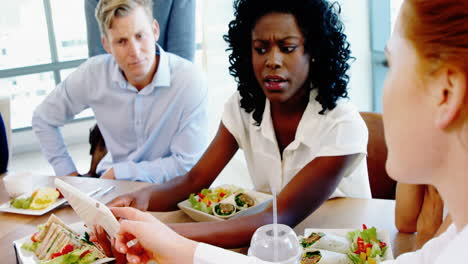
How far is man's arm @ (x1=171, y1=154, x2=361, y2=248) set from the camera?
1.53 meters

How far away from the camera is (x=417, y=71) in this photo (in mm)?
672

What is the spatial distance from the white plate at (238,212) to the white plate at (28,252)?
322mm

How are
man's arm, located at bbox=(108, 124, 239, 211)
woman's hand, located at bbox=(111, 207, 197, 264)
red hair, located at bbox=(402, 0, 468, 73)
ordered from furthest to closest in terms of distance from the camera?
1. man's arm, located at bbox=(108, 124, 239, 211)
2. woman's hand, located at bbox=(111, 207, 197, 264)
3. red hair, located at bbox=(402, 0, 468, 73)

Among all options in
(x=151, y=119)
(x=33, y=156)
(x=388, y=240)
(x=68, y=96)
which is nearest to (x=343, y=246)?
(x=388, y=240)

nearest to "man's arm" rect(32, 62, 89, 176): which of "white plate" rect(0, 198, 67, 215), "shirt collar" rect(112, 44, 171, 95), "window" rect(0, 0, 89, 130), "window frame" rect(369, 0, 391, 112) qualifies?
"shirt collar" rect(112, 44, 171, 95)

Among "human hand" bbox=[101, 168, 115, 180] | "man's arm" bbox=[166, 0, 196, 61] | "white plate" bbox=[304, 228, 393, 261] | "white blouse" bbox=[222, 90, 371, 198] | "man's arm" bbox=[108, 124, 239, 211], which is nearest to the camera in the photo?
"white plate" bbox=[304, 228, 393, 261]

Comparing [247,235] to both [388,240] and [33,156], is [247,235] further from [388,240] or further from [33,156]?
[33,156]

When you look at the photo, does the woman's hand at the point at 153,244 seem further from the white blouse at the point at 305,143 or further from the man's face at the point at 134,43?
the man's face at the point at 134,43

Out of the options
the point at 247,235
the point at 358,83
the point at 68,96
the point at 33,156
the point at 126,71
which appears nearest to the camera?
the point at 247,235

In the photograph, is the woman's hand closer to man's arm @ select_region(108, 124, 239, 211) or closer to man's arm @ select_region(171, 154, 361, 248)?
man's arm @ select_region(171, 154, 361, 248)

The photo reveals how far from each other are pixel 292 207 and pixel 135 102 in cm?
128

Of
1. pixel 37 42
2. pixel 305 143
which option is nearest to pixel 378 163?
pixel 305 143

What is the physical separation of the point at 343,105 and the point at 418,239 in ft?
1.89

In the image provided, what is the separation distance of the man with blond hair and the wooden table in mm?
578
